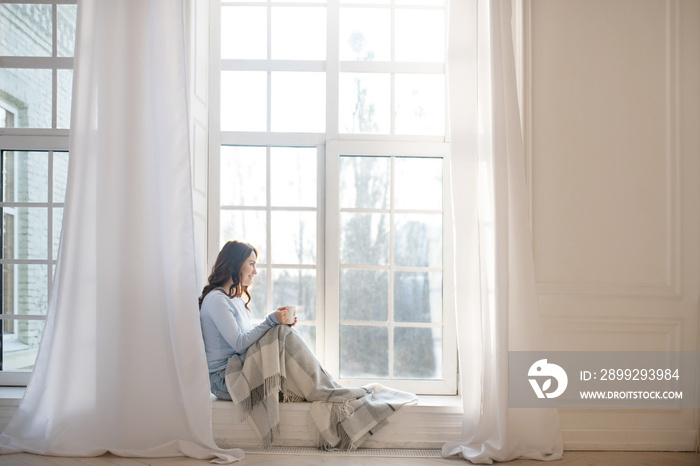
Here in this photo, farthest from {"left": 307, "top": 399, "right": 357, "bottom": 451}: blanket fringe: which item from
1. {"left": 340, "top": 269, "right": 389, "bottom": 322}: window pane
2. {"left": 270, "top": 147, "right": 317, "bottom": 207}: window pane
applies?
{"left": 270, "top": 147, "right": 317, "bottom": 207}: window pane

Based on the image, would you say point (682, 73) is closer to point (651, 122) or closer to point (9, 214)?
point (651, 122)

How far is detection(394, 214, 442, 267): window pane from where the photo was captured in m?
3.47

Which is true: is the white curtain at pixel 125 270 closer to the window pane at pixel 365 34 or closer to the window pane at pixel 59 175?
the window pane at pixel 59 175

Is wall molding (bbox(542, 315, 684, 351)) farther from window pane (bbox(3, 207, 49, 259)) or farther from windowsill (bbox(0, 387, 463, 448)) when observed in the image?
window pane (bbox(3, 207, 49, 259))

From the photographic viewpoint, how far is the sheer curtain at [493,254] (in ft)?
9.18

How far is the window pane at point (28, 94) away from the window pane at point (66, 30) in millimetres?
145

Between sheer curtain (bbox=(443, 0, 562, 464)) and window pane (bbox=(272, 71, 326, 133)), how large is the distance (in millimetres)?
899

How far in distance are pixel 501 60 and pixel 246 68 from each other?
148 cm

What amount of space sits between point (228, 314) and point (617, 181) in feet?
6.70

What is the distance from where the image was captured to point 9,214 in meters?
3.29

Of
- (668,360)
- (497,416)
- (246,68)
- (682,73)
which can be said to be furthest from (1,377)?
(682,73)

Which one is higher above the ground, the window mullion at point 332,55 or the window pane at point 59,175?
the window mullion at point 332,55

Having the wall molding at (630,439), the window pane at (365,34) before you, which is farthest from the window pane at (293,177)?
the wall molding at (630,439)

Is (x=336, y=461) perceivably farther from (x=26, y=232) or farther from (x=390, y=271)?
(x=26, y=232)
